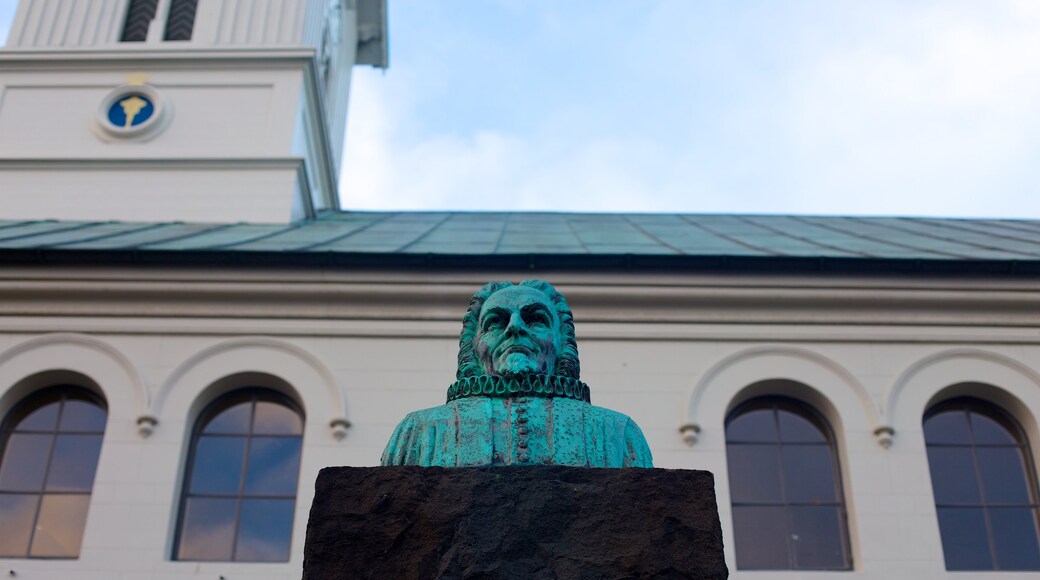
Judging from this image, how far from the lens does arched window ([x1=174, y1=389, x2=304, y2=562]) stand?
1180 cm

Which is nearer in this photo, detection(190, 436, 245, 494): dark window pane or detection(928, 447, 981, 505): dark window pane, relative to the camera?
detection(928, 447, 981, 505): dark window pane

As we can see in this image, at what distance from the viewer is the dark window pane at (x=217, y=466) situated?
12180mm

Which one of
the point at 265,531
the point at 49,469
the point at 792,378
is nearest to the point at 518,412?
the point at 265,531

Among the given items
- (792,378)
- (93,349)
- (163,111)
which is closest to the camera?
(792,378)

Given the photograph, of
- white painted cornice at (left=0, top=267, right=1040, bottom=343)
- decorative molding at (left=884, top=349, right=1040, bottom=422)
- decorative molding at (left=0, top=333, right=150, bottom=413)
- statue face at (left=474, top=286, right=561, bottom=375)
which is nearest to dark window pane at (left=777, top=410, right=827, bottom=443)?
decorative molding at (left=884, top=349, right=1040, bottom=422)

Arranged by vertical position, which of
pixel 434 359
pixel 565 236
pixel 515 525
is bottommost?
pixel 515 525

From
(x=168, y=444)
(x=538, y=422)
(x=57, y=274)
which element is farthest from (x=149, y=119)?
(x=538, y=422)

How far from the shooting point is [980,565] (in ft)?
38.4

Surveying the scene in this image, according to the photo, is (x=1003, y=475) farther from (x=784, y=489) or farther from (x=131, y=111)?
(x=131, y=111)

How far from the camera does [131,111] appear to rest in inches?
797

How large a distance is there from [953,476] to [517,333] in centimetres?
897

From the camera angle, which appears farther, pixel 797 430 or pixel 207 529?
pixel 797 430

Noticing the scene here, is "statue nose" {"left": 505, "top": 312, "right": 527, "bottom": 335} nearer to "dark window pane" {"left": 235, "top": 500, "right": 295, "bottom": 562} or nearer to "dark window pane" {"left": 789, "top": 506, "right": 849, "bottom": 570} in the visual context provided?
"dark window pane" {"left": 235, "top": 500, "right": 295, "bottom": 562}

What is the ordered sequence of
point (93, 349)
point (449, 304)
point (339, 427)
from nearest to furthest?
point (339, 427), point (93, 349), point (449, 304)
